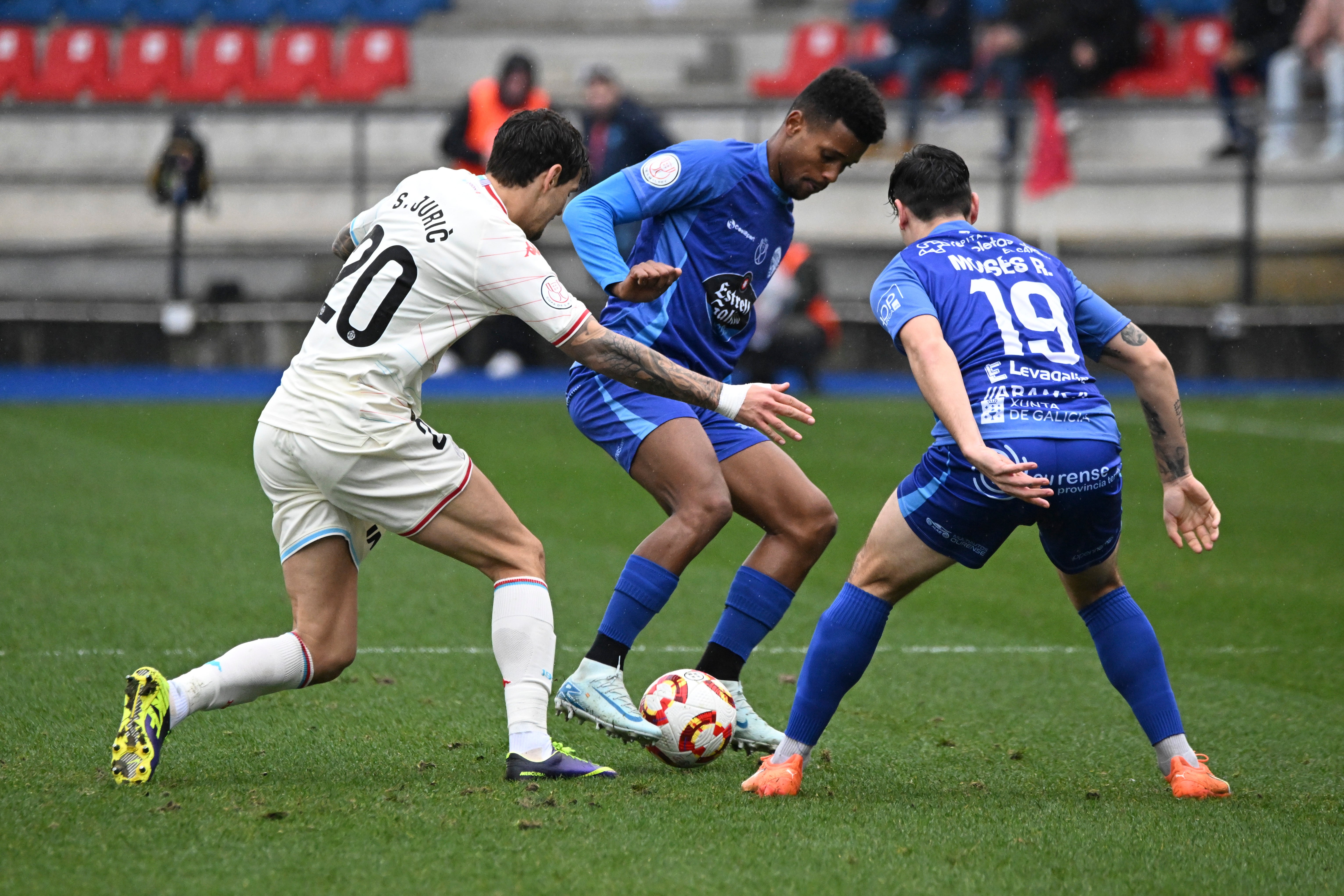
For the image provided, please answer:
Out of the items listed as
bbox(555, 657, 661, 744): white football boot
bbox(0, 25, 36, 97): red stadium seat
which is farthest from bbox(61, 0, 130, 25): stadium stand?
bbox(555, 657, 661, 744): white football boot

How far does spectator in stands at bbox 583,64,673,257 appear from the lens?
1445cm

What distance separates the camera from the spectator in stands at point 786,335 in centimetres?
1387

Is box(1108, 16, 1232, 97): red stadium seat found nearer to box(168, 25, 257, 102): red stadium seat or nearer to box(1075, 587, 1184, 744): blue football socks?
box(168, 25, 257, 102): red stadium seat

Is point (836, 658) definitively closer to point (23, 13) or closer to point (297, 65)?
point (297, 65)

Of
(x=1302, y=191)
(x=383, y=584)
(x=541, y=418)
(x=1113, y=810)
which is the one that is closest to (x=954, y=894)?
(x=1113, y=810)

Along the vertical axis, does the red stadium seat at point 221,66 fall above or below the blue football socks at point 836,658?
below

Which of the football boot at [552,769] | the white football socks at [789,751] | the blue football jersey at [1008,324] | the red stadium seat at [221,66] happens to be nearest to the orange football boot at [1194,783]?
the white football socks at [789,751]

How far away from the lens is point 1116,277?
655 inches

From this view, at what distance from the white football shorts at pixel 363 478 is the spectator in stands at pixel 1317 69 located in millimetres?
14686

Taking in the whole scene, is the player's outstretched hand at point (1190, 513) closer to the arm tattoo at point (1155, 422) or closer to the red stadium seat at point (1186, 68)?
the arm tattoo at point (1155, 422)

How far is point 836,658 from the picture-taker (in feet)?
12.9

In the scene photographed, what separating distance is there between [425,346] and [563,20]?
19.3 m

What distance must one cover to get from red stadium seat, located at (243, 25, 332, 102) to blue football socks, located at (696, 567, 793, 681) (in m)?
18.3

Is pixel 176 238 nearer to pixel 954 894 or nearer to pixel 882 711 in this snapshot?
pixel 882 711
